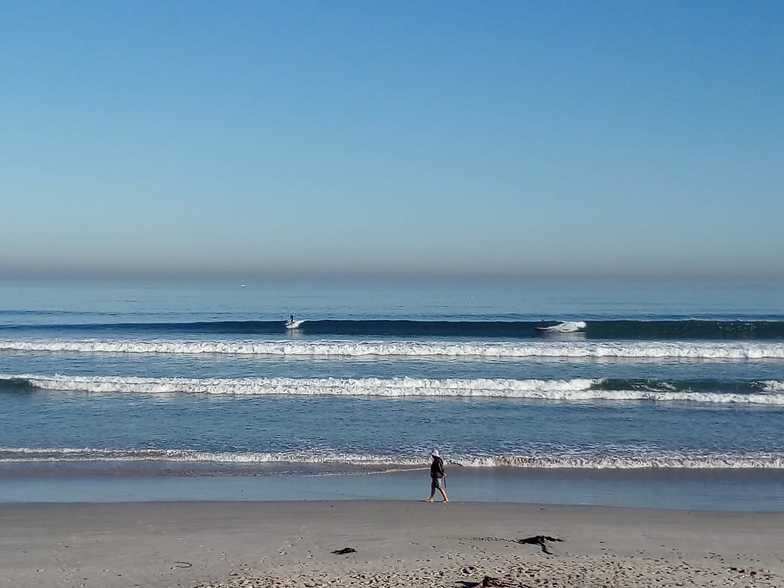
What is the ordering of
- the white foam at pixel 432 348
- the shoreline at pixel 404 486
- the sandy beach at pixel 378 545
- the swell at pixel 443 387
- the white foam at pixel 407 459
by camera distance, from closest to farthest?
the sandy beach at pixel 378 545 → the shoreline at pixel 404 486 → the white foam at pixel 407 459 → the swell at pixel 443 387 → the white foam at pixel 432 348

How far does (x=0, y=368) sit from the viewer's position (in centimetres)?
2689

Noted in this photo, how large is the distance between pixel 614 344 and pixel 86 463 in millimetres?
24766

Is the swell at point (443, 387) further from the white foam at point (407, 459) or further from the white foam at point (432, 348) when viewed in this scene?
the white foam at point (432, 348)

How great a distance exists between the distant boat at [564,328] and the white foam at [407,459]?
78.8ft

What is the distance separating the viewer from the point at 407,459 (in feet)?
48.3

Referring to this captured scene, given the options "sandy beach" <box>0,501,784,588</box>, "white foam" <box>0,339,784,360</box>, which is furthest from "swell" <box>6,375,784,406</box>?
"sandy beach" <box>0,501,784,588</box>

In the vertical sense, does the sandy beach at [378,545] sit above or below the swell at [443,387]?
below

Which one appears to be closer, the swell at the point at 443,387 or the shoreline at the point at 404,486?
the shoreline at the point at 404,486

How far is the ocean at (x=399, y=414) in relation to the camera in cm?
1314

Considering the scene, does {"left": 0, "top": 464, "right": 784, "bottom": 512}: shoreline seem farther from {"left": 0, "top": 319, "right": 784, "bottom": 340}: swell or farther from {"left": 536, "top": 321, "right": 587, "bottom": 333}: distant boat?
{"left": 536, "top": 321, "right": 587, "bottom": 333}: distant boat

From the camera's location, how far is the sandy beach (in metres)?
8.23

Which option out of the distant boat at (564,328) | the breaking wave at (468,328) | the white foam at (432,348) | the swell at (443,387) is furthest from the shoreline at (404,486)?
the distant boat at (564,328)

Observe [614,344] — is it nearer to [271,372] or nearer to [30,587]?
[271,372]

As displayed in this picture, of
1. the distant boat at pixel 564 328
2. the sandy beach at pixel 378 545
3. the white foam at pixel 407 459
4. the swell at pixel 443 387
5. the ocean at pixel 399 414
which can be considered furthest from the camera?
the distant boat at pixel 564 328
